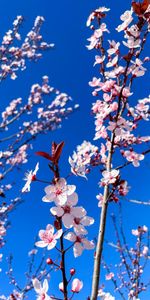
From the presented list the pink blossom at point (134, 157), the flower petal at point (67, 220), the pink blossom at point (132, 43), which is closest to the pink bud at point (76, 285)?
the flower petal at point (67, 220)

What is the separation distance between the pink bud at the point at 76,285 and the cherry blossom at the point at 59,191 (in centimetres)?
38

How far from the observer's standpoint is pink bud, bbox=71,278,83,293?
1.46 m

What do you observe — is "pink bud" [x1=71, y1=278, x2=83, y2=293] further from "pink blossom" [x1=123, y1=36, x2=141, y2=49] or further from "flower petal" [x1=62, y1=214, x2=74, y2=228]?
"pink blossom" [x1=123, y1=36, x2=141, y2=49]

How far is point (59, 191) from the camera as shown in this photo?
4.41ft

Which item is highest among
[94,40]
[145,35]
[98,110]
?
[94,40]

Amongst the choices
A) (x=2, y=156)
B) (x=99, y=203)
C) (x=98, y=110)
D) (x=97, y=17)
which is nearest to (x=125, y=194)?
(x=99, y=203)

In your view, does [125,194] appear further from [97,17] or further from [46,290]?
[97,17]

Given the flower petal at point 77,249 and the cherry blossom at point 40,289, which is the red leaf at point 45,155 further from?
the cherry blossom at point 40,289

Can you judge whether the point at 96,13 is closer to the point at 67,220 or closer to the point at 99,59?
the point at 99,59

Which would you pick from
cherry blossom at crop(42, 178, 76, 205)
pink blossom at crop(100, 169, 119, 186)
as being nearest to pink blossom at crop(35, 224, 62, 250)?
cherry blossom at crop(42, 178, 76, 205)

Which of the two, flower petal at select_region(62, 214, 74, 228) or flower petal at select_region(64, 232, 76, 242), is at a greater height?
flower petal at select_region(62, 214, 74, 228)

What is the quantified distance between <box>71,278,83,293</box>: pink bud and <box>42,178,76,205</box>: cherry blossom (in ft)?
1.26

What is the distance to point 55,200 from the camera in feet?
4.51

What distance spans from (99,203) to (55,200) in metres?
1.59
